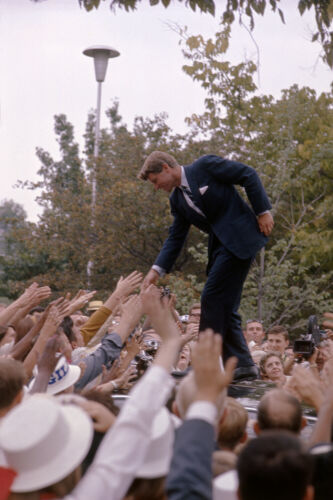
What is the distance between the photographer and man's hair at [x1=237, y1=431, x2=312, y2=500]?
Answer: 1945mm

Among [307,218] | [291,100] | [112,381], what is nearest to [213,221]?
[112,381]

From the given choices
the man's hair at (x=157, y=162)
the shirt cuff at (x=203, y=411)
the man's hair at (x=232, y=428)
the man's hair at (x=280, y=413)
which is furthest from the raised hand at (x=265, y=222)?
the shirt cuff at (x=203, y=411)

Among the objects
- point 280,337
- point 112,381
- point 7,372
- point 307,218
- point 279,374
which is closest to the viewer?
point 7,372

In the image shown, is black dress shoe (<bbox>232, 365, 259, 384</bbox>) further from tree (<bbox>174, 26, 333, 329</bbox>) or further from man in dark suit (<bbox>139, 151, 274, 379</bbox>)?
tree (<bbox>174, 26, 333, 329</bbox>)

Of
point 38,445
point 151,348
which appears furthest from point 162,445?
point 151,348

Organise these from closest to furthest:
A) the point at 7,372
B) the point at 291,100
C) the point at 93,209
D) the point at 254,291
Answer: the point at 7,372, the point at 254,291, the point at 291,100, the point at 93,209

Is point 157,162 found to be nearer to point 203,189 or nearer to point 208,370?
point 203,189

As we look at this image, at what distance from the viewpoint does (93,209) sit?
19.8 metres

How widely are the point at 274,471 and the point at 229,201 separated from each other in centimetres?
334

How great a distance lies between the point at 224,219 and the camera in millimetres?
5156

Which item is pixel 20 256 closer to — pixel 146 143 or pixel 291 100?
pixel 146 143

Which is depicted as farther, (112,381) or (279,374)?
(279,374)

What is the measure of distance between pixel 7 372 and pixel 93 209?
17.1 metres

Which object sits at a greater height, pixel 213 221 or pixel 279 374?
pixel 213 221
